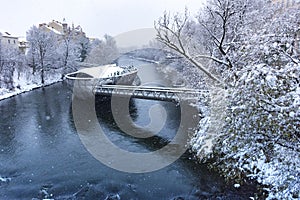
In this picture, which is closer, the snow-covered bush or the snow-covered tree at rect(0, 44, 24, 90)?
the snow-covered bush

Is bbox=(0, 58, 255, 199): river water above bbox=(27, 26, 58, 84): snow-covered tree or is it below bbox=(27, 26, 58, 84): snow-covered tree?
below

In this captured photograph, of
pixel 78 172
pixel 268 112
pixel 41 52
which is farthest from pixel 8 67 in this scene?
pixel 268 112

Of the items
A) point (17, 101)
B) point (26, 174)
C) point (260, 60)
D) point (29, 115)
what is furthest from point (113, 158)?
point (17, 101)

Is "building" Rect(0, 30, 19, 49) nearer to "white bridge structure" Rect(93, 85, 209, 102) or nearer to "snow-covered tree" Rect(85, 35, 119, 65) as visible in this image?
"snow-covered tree" Rect(85, 35, 119, 65)

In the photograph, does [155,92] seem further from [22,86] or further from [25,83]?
[25,83]

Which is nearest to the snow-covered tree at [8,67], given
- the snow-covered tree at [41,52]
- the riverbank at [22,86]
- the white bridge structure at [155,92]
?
the riverbank at [22,86]

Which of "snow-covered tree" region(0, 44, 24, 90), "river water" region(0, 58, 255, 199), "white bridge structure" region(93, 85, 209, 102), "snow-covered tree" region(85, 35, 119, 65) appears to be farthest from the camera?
"snow-covered tree" region(85, 35, 119, 65)

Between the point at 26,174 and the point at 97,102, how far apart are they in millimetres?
13543

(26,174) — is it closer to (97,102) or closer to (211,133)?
(211,133)

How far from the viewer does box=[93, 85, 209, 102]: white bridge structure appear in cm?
1846

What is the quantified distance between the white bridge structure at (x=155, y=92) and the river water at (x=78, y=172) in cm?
182

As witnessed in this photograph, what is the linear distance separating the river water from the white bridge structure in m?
1.82

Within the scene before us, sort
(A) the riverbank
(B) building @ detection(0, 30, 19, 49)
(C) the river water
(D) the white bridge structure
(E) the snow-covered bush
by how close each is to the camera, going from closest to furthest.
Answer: (E) the snow-covered bush < (C) the river water < (D) the white bridge structure < (A) the riverbank < (B) building @ detection(0, 30, 19, 49)

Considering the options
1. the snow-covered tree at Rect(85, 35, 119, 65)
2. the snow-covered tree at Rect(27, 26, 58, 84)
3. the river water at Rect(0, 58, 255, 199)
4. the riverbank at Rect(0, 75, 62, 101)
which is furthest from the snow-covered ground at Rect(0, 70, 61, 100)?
the snow-covered tree at Rect(85, 35, 119, 65)
